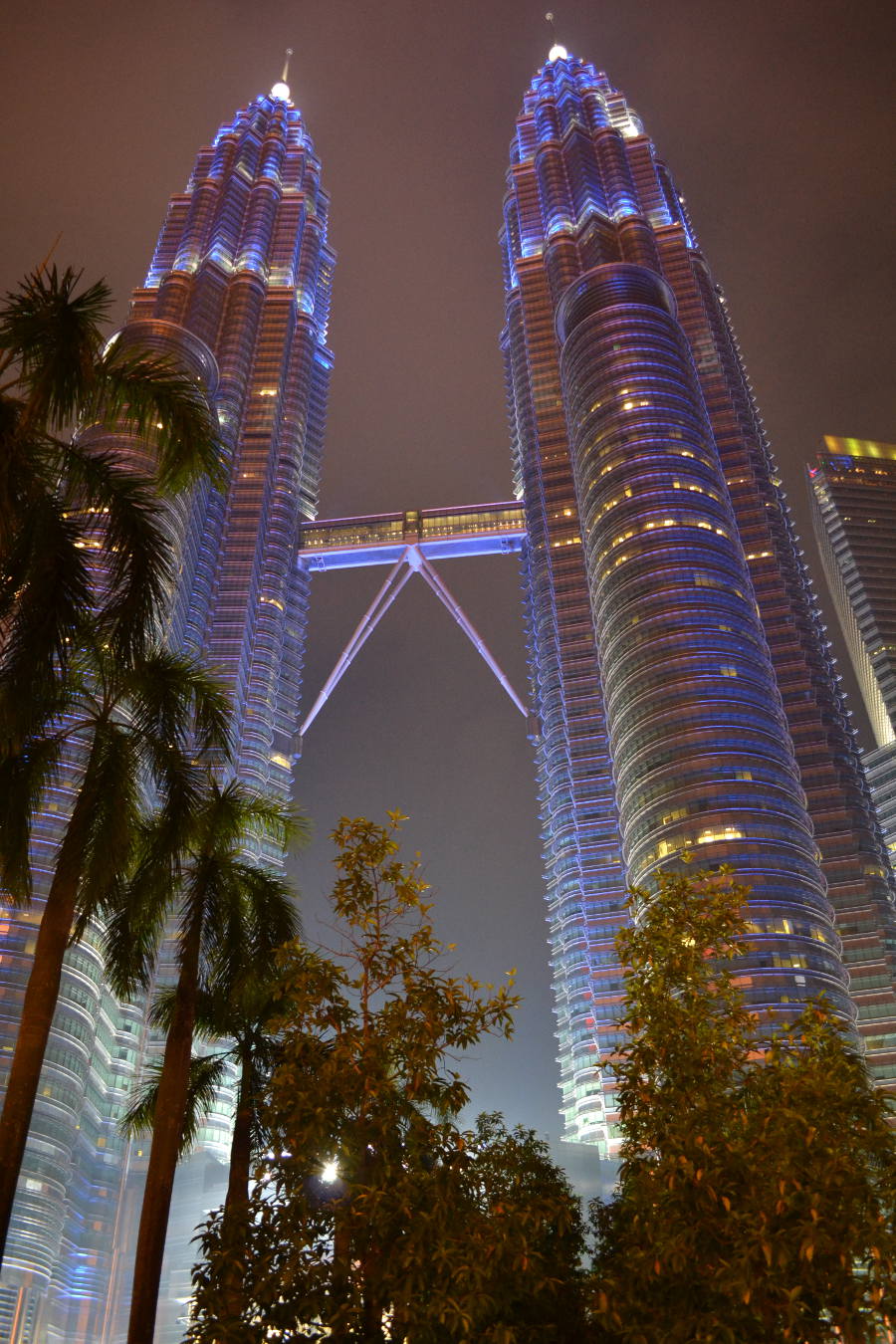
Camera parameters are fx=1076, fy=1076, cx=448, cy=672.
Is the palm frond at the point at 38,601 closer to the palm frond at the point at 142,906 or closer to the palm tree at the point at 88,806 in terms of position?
the palm tree at the point at 88,806

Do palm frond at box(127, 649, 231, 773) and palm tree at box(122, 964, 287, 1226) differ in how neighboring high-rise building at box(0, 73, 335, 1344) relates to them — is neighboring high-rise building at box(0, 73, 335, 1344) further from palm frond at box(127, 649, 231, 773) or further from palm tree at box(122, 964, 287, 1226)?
palm frond at box(127, 649, 231, 773)

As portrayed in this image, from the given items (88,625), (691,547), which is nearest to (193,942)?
(88,625)

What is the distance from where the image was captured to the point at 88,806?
51.8 feet

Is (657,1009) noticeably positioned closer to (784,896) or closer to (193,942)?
(193,942)

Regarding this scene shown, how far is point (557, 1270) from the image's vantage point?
61.6 ft

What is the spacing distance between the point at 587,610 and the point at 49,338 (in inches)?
4964

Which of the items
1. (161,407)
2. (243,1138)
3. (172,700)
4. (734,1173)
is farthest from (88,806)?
(734,1173)

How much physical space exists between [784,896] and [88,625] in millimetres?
90205

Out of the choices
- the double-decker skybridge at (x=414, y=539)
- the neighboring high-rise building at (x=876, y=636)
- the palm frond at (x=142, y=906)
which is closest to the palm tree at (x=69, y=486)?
the palm frond at (x=142, y=906)


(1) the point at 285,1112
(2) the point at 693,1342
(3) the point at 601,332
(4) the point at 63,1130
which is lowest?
(2) the point at 693,1342

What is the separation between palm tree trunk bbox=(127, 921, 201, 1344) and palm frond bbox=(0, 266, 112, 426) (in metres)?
10.2

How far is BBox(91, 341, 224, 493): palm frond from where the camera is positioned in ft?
49.5

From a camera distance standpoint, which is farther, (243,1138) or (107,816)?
(243,1138)

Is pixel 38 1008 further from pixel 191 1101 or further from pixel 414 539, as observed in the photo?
pixel 414 539
